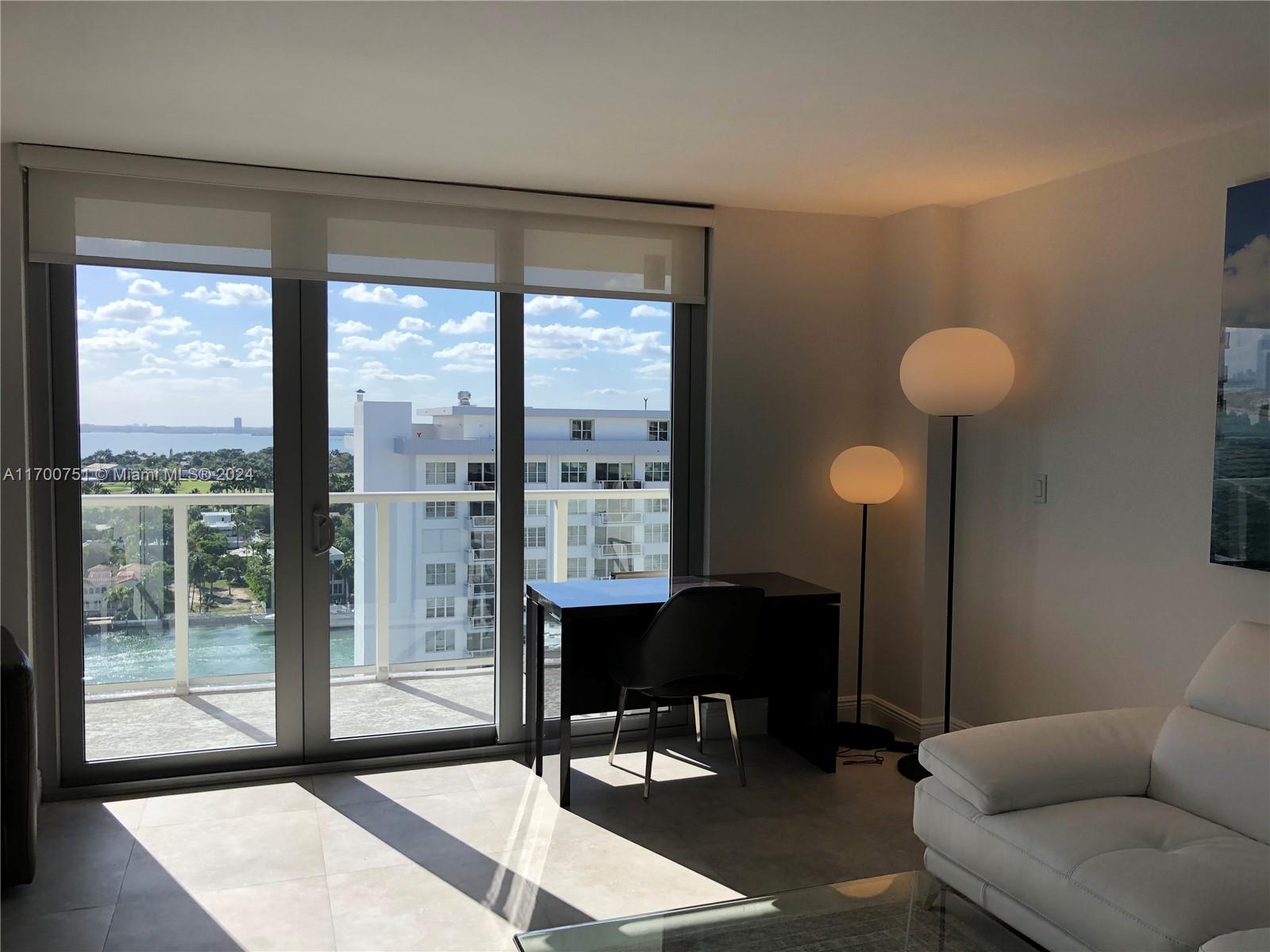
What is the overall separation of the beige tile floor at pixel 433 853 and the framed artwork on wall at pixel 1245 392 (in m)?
1.42

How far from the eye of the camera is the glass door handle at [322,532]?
3762 mm

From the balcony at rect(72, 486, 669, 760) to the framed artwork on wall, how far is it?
2414mm

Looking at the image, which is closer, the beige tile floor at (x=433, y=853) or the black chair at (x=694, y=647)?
the beige tile floor at (x=433, y=853)

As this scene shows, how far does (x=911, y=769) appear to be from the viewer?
3803mm

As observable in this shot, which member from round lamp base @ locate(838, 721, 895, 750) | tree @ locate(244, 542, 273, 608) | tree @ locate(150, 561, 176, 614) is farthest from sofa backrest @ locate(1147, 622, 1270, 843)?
tree @ locate(150, 561, 176, 614)

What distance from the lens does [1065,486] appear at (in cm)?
354

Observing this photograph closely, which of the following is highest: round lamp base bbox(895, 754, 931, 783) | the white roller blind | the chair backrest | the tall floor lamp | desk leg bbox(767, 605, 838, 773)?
the white roller blind

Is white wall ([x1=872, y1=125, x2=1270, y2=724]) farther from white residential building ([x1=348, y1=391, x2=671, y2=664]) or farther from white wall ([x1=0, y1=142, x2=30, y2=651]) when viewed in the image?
white wall ([x1=0, y1=142, x2=30, y2=651])

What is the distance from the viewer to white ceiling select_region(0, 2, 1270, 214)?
7.22ft

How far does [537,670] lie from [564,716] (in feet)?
0.83

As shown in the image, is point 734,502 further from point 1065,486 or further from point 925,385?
point 1065,486

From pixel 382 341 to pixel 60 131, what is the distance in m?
1.27

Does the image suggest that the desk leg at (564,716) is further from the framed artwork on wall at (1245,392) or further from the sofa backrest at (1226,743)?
the framed artwork on wall at (1245,392)

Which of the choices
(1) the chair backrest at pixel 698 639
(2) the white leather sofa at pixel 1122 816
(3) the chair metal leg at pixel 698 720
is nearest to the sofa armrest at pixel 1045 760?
(2) the white leather sofa at pixel 1122 816
